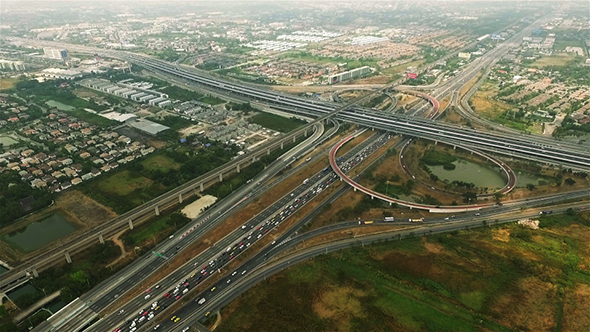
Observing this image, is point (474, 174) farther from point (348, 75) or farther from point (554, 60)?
point (554, 60)

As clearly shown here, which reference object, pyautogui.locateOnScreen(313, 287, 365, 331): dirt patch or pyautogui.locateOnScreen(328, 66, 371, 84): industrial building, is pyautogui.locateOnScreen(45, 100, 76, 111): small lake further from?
pyautogui.locateOnScreen(313, 287, 365, 331): dirt patch

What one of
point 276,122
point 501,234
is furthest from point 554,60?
point 501,234

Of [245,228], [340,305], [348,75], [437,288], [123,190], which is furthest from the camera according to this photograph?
[348,75]

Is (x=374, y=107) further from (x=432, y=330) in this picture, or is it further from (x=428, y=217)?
(x=432, y=330)

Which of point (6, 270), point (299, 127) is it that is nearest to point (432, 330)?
point (6, 270)

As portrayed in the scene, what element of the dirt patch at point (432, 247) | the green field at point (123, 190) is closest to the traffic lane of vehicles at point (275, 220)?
the dirt patch at point (432, 247)
